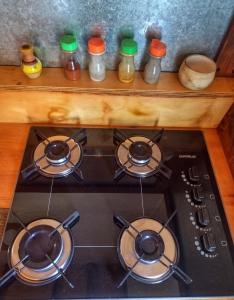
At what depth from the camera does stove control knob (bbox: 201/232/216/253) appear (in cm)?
61

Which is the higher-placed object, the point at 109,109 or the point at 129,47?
the point at 129,47

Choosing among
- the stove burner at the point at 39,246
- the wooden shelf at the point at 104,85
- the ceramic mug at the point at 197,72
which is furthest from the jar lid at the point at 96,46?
the stove burner at the point at 39,246

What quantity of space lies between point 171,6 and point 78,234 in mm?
607

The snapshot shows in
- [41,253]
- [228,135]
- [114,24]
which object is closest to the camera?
[41,253]

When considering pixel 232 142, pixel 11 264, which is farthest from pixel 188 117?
pixel 11 264

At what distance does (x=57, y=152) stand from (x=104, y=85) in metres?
0.23

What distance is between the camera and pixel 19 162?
75 cm

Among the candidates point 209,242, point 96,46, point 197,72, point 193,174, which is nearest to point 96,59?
point 96,46

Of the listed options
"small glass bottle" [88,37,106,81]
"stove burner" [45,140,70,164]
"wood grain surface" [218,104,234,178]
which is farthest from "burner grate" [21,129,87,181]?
"wood grain surface" [218,104,234,178]

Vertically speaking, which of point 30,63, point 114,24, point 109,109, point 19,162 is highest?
point 114,24

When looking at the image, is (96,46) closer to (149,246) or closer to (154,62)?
(154,62)

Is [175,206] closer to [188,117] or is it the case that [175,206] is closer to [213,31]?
[188,117]

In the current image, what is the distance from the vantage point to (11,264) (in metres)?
0.57

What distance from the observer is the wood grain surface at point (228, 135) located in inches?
29.9
